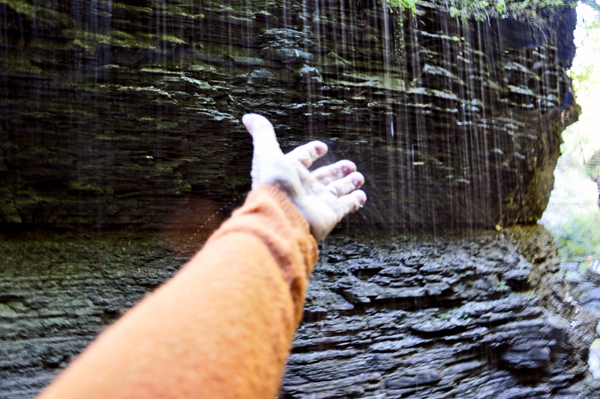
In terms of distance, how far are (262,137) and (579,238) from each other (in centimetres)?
1567

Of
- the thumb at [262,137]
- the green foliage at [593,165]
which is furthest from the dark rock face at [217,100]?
the green foliage at [593,165]

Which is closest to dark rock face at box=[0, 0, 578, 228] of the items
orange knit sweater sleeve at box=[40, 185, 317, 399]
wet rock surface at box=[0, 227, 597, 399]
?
wet rock surface at box=[0, 227, 597, 399]

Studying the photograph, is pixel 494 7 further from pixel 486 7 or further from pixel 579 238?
pixel 579 238

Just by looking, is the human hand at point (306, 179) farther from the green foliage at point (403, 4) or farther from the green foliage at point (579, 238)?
the green foliage at point (579, 238)

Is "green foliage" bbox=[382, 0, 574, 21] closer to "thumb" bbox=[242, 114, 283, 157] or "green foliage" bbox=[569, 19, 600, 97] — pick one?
"green foliage" bbox=[569, 19, 600, 97]

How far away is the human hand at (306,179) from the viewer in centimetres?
132

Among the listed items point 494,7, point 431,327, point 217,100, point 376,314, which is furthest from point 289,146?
point 494,7

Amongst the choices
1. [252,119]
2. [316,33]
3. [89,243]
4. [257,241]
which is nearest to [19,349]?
[89,243]

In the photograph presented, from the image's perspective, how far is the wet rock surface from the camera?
311 cm

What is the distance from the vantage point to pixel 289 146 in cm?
371

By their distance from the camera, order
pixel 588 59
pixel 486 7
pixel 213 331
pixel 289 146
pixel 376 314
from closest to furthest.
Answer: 1. pixel 213 331
2. pixel 289 146
3. pixel 376 314
4. pixel 486 7
5. pixel 588 59

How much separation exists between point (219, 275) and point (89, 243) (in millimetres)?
3270

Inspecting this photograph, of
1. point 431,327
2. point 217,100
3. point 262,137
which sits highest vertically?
point 217,100

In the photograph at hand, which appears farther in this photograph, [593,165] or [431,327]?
[593,165]
